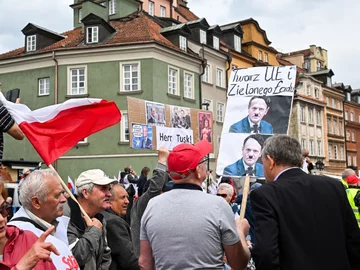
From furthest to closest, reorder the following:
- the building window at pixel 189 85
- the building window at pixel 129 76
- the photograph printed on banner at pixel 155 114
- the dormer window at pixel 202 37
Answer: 1. the dormer window at pixel 202 37
2. the building window at pixel 189 85
3. the building window at pixel 129 76
4. the photograph printed on banner at pixel 155 114

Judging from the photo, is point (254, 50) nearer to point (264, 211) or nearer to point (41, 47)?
point (41, 47)

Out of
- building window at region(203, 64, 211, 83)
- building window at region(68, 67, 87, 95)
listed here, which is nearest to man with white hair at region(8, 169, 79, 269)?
building window at region(68, 67, 87, 95)

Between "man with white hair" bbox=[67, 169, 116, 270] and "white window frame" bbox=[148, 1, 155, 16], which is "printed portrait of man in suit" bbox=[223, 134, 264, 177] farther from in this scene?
"white window frame" bbox=[148, 1, 155, 16]

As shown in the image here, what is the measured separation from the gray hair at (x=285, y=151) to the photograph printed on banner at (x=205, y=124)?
720 cm

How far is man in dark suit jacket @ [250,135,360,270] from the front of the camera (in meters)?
3.36

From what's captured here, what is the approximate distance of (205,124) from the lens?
38.9 feet

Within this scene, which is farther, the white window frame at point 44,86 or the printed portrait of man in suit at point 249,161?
the white window frame at point 44,86

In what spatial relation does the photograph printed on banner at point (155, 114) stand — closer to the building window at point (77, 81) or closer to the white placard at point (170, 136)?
the white placard at point (170, 136)

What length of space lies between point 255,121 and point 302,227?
3.19 meters

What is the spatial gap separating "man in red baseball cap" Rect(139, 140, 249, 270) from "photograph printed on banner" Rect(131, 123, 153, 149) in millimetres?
6796

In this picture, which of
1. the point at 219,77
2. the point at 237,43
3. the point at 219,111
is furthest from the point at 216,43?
the point at 219,111

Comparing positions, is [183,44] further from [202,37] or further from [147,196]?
[147,196]

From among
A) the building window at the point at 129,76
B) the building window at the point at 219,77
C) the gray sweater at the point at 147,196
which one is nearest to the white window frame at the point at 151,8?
the building window at the point at 219,77

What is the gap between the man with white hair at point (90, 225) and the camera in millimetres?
4043
